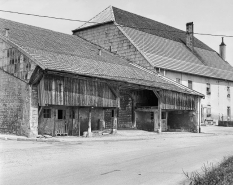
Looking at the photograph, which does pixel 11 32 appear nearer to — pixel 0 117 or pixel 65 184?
pixel 0 117

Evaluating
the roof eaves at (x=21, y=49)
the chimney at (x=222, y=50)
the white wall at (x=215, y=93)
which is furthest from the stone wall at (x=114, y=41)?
the chimney at (x=222, y=50)

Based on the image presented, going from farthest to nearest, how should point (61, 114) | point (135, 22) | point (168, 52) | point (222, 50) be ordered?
point (222, 50)
point (135, 22)
point (168, 52)
point (61, 114)

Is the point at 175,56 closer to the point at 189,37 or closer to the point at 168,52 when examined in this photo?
the point at 168,52

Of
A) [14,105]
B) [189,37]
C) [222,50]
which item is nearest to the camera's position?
[14,105]

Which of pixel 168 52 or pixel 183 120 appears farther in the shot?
pixel 168 52

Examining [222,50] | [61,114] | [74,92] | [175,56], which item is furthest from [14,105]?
[222,50]

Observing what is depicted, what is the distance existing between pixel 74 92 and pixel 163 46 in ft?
71.9

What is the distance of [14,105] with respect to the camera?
20922mm

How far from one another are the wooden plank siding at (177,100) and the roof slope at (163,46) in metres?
5.05

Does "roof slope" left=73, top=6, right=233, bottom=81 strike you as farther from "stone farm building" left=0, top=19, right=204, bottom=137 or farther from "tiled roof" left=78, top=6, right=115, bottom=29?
"stone farm building" left=0, top=19, right=204, bottom=137

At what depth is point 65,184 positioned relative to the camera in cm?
745

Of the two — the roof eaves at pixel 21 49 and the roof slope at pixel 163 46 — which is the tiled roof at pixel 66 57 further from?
the roof slope at pixel 163 46

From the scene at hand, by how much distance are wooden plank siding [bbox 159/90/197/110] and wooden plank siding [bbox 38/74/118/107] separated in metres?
6.14

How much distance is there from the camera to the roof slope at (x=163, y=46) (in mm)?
36844
